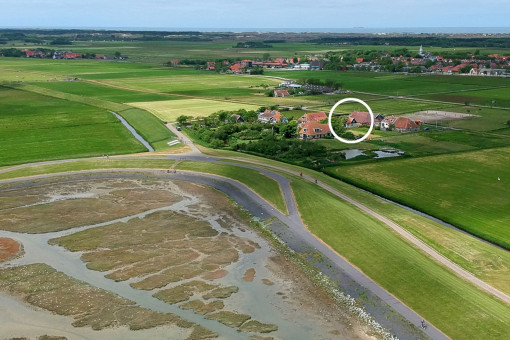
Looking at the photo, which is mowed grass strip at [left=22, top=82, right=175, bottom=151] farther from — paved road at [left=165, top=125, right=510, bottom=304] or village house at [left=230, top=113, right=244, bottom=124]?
paved road at [left=165, top=125, right=510, bottom=304]

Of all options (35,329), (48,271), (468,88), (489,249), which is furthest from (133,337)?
(468,88)

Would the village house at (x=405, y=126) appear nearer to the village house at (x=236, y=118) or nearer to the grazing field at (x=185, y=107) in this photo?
the village house at (x=236, y=118)

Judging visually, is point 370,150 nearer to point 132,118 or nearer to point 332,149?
point 332,149

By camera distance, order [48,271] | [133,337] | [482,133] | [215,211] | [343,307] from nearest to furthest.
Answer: [133,337], [343,307], [48,271], [215,211], [482,133]

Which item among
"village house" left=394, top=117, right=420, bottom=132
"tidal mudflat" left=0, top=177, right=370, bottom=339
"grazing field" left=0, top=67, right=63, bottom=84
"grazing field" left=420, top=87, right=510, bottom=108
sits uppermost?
"grazing field" left=0, top=67, right=63, bottom=84

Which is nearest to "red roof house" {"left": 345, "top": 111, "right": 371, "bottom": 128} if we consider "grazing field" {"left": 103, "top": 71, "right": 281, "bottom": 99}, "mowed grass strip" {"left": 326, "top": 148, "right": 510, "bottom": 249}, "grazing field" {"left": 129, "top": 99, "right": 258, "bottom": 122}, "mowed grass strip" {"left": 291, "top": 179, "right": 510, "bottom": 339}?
"grazing field" {"left": 129, "top": 99, "right": 258, "bottom": 122}

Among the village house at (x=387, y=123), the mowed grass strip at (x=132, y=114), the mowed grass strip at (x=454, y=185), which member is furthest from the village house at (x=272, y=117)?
the mowed grass strip at (x=454, y=185)
